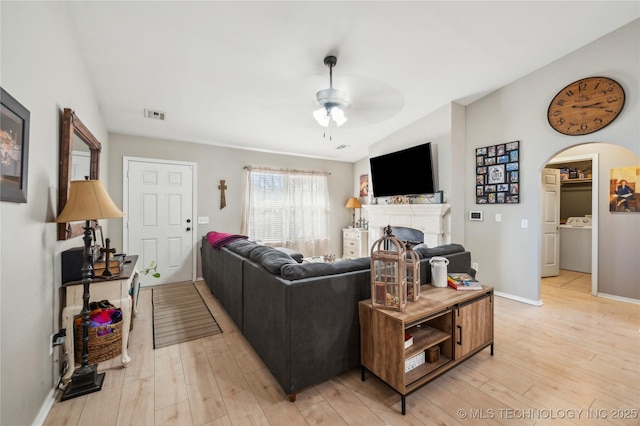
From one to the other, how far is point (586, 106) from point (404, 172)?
227 cm

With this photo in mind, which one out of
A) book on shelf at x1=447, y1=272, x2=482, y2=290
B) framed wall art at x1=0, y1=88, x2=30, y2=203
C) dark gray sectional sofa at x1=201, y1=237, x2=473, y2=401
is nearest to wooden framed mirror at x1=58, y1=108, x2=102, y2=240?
framed wall art at x1=0, y1=88, x2=30, y2=203

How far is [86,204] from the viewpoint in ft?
5.79

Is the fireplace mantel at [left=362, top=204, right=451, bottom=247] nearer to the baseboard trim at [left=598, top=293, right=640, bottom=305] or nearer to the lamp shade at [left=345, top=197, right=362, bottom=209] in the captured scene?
the lamp shade at [left=345, top=197, right=362, bottom=209]

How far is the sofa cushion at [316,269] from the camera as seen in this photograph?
172cm

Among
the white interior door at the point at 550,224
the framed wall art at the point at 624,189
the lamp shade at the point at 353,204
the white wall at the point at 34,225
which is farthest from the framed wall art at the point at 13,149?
the white interior door at the point at 550,224

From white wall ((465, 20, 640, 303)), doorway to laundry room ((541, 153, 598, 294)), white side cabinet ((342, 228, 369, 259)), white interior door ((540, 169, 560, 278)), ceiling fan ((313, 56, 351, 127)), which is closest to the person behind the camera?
ceiling fan ((313, 56, 351, 127))

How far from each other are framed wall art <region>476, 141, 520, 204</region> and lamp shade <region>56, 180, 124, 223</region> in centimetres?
437

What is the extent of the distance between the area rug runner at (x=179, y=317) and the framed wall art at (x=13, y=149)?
5.67 feet

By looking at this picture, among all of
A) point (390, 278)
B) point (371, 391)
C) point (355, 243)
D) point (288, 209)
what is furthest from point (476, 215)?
point (288, 209)

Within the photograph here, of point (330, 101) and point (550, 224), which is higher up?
point (330, 101)

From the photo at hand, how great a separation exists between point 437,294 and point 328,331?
0.89 m

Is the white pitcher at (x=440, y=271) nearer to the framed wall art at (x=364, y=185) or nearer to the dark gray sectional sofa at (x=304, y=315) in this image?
the dark gray sectional sofa at (x=304, y=315)

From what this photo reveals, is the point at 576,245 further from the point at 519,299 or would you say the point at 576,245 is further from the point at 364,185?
the point at 364,185

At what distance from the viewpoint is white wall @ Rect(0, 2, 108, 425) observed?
1.22 metres
